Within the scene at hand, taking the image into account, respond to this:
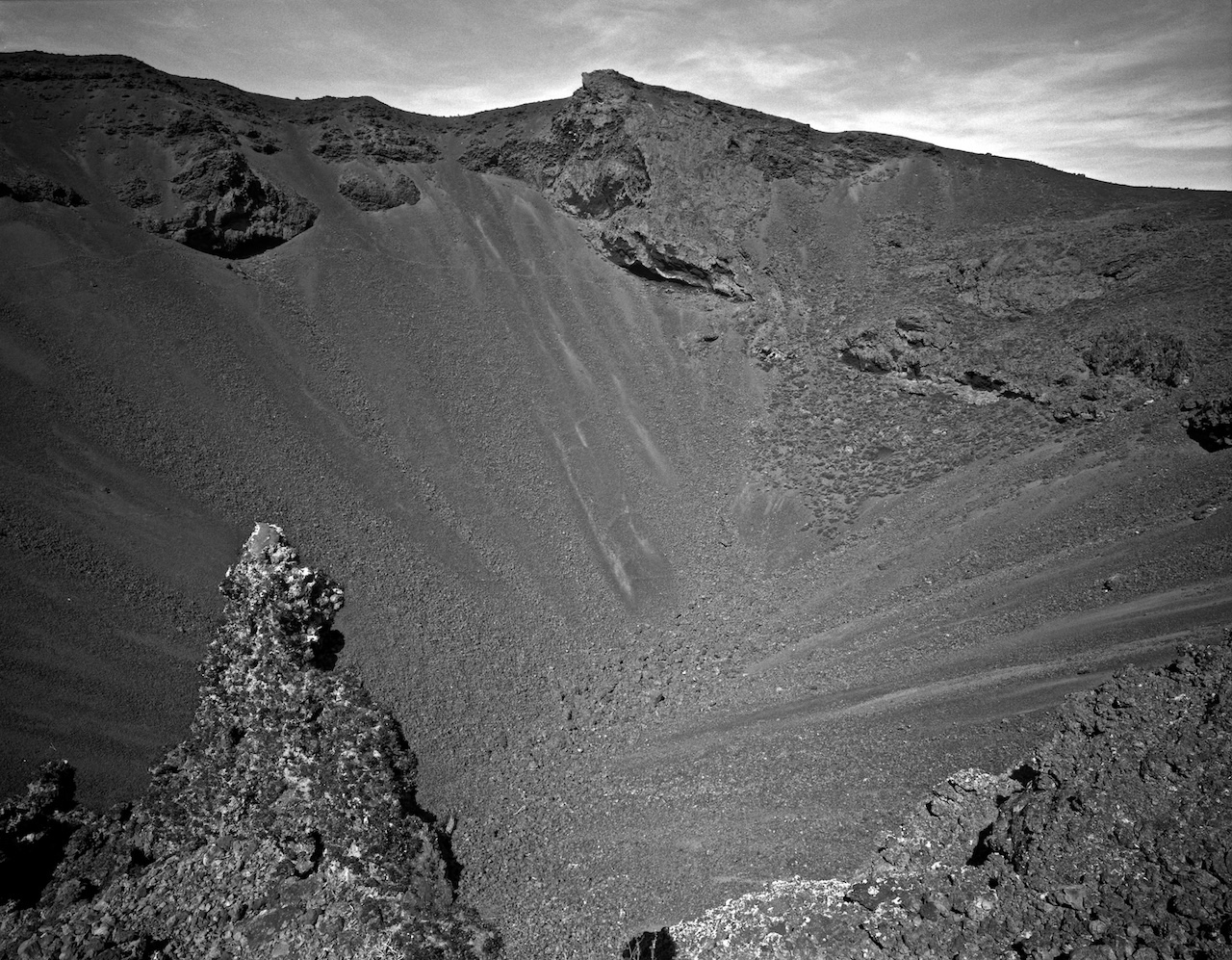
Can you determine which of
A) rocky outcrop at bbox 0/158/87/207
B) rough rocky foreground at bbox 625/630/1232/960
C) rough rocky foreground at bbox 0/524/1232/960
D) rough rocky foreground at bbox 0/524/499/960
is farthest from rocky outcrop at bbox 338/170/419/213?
rough rocky foreground at bbox 625/630/1232/960

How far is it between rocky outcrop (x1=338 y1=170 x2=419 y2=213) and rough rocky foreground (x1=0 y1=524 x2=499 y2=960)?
19.7 meters

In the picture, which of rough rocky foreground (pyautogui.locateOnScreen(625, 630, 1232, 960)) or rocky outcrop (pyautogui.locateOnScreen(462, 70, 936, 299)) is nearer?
rough rocky foreground (pyautogui.locateOnScreen(625, 630, 1232, 960))

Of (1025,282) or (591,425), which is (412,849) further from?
(1025,282)

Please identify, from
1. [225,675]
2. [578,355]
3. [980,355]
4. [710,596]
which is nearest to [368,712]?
[225,675]

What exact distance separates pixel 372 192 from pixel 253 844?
990 inches

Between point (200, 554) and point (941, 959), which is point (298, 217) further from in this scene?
point (941, 959)

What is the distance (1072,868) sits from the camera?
10.3 metres

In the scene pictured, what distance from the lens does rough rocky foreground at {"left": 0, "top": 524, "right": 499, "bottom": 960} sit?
1308 centimetres

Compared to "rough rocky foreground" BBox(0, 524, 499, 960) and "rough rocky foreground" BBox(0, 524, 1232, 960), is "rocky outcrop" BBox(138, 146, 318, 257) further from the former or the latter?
"rough rocky foreground" BBox(0, 524, 499, 960)

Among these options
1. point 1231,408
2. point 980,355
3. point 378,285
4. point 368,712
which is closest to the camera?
point 368,712

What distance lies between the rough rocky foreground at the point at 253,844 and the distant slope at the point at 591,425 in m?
0.86

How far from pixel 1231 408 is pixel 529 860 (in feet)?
71.2

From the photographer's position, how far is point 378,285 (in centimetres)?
2870

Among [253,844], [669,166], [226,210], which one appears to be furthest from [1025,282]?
[253,844]
